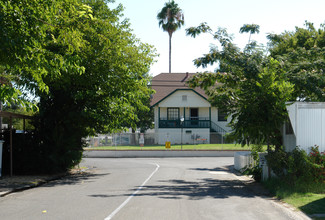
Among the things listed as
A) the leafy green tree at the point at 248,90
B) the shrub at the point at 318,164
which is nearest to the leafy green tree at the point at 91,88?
the leafy green tree at the point at 248,90

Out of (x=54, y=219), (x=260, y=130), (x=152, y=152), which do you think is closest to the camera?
(x=54, y=219)

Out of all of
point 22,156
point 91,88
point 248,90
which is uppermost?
point 91,88

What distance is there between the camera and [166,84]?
55.3 m

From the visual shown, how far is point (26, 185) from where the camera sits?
1584 cm

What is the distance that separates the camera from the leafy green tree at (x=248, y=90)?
1516 centimetres

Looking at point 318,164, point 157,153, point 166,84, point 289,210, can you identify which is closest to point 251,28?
point 318,164

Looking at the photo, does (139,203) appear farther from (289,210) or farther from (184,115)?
(184,115)

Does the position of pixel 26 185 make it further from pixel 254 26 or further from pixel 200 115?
pixel 200 115

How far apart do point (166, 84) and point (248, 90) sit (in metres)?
39.3

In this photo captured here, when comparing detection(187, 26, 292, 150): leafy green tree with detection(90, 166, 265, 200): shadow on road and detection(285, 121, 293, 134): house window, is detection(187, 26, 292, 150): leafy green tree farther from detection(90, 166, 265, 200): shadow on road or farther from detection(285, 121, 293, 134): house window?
detection(90, 166, 265, 200): shadow on road

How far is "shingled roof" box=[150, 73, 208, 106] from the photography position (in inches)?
2074

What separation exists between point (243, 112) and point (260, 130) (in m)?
0.94

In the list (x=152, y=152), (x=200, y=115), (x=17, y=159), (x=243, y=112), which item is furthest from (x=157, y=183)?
(x=200, y=115)

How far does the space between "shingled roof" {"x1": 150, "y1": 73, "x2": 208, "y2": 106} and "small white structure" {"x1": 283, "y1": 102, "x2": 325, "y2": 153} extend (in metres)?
36.5
